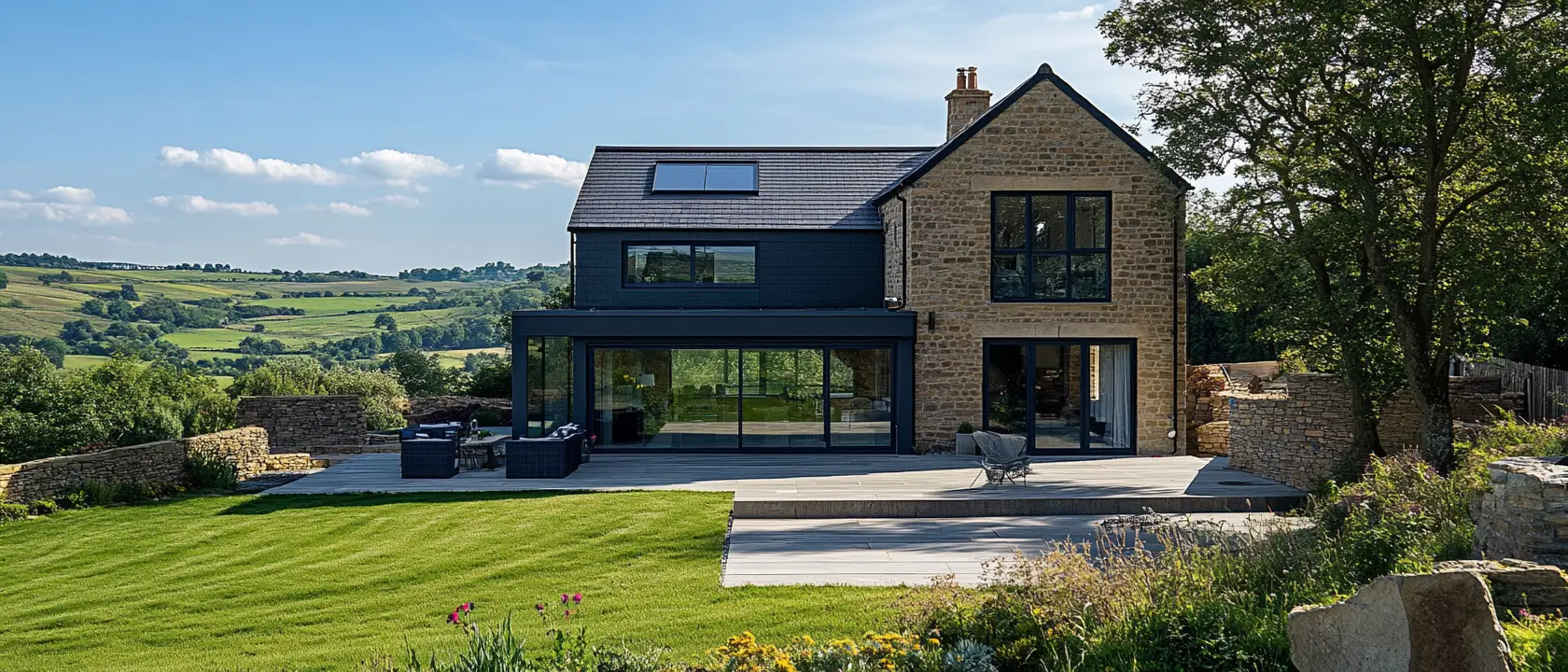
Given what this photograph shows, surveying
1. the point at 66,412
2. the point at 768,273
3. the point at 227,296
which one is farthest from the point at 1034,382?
the point at 227,296

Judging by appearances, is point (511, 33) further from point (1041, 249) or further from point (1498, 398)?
point (1498, 398)

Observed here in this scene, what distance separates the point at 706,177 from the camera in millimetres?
20703

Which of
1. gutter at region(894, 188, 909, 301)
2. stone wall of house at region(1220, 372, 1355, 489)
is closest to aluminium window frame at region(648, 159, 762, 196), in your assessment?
gutter at region(894, 188, 909, 301)

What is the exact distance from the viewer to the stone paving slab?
937 centimetres

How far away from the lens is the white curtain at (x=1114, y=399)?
1783 centimetres

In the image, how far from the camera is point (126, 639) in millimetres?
7953

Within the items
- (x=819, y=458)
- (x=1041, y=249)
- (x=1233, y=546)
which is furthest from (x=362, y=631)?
(x=1041, y=249)

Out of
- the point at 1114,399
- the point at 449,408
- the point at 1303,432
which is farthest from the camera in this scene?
the point at 449,408

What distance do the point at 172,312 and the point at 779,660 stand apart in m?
57.0

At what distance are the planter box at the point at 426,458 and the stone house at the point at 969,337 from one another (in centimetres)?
197

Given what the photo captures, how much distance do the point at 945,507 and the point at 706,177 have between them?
10.1 m

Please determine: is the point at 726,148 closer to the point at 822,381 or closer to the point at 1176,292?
the point at 822,381

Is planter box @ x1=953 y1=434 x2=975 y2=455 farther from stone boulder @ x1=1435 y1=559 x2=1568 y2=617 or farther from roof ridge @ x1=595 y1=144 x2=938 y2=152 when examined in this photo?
stone boulder @ x1=1435 y1=559 x2=1568 y2=617

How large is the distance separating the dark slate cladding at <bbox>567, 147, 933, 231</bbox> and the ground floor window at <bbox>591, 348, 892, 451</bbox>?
8.92 ft
